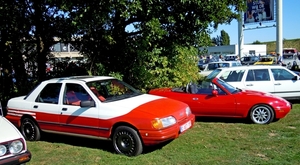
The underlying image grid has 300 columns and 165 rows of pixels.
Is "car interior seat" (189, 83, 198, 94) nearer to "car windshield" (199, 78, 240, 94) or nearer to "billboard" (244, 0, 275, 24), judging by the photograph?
"car windshield" (199, 78, 240, 94)

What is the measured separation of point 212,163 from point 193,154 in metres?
0.56

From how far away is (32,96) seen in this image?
7082 mm

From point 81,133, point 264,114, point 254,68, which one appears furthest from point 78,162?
point 254,68

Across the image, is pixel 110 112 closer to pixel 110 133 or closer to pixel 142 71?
pixel 110 133

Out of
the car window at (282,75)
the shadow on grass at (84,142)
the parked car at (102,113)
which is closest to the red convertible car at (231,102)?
the parked car at (102,113)

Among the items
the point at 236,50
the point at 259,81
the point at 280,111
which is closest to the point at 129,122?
the point at 280,111

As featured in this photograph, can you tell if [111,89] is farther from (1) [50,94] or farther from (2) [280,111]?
(2) [280,111]

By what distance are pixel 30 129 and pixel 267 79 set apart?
24.1 ft

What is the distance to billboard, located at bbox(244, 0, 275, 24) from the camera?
31297 mm

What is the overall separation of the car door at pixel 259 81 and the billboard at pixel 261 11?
22.4 m

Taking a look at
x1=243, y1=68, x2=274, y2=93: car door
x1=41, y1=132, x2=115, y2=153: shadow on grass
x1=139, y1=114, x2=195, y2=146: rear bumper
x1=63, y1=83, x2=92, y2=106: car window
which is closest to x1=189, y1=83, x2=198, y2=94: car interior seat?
x1=243, y1=68, x2=274, y2=93: car door

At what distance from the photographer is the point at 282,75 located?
10.3 metres

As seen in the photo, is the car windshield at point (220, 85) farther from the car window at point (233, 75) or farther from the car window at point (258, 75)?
the car window at point (258, 75)

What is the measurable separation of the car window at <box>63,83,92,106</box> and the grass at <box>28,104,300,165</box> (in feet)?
3.18
